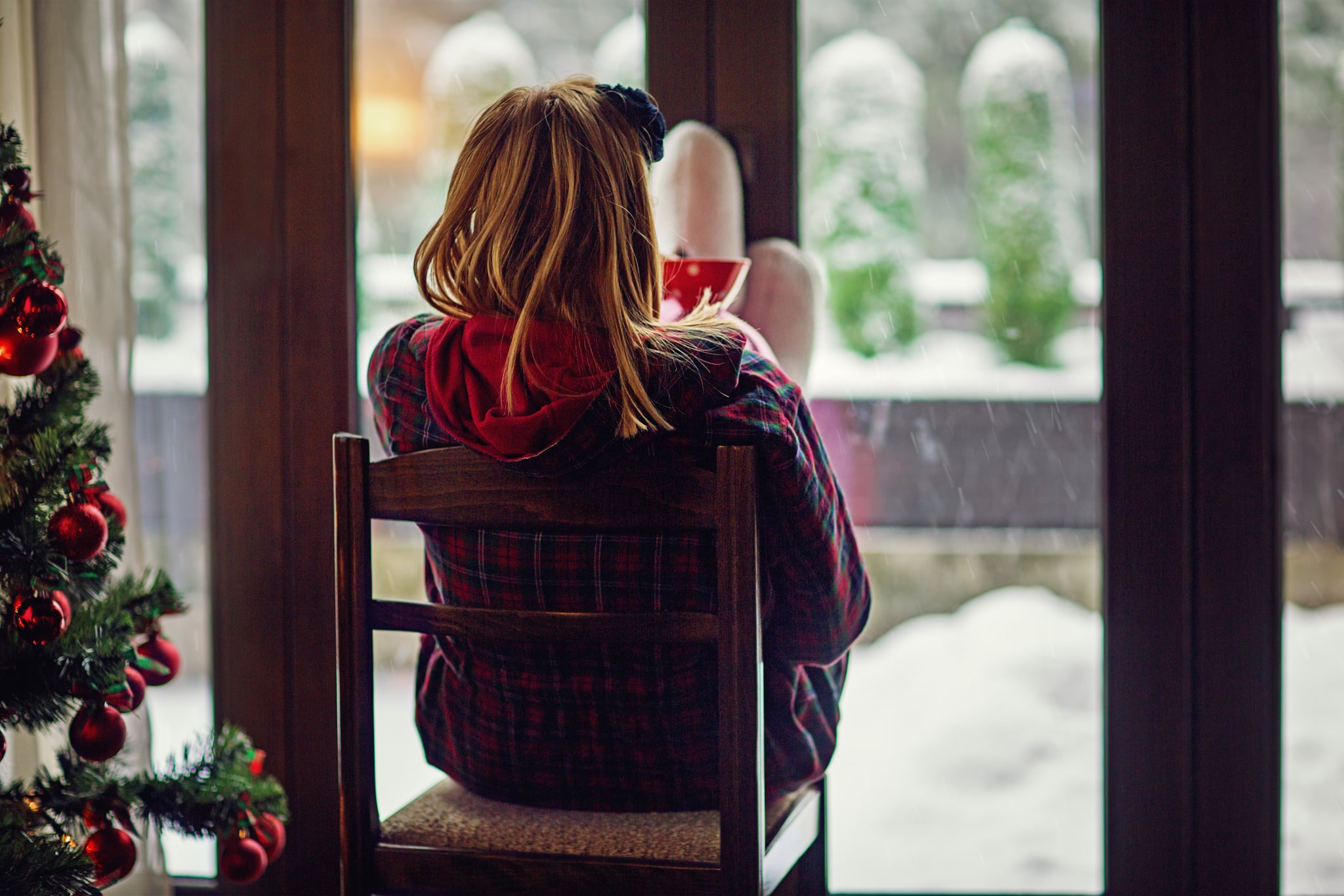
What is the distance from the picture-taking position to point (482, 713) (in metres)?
1.04

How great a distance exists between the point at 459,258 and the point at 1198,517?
1.02m

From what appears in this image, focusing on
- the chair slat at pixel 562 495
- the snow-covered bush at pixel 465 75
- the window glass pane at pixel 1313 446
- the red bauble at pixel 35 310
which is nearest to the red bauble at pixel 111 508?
the red bauble at pixel 35 310

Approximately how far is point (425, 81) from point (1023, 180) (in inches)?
32.6

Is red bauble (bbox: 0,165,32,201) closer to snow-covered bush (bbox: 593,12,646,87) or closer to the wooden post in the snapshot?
the wooden post

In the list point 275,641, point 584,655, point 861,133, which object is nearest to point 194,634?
point 275,641

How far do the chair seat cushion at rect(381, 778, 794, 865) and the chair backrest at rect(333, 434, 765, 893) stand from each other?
0.07m

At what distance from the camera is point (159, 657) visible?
49.8 inches

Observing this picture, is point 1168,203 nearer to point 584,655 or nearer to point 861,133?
point 861,133

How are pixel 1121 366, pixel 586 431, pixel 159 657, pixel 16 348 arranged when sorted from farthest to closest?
pixel 1121 366
pixel 159 657
pixel 16 348
pixel 586 431

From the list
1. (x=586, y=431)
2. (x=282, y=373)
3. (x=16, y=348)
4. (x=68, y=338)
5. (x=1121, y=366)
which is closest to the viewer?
(x=586, y=431)

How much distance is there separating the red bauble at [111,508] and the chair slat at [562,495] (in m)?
0.44

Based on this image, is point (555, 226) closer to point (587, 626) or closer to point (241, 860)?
point (587, 626)

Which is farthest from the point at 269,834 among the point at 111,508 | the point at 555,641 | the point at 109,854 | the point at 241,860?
the point at 555,641

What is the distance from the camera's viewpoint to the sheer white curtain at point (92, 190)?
55.5 inches
